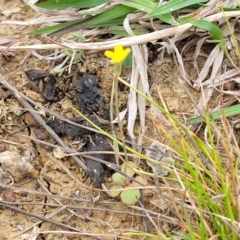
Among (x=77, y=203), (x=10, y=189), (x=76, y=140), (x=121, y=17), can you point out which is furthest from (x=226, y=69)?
(x=10, y=189)

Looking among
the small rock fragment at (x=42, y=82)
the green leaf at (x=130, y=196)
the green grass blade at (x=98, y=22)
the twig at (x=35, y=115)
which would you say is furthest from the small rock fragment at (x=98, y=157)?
the green grass blade at (x=98, y=22)

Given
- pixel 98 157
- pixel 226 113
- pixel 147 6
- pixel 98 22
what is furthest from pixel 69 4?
pixel 226 113

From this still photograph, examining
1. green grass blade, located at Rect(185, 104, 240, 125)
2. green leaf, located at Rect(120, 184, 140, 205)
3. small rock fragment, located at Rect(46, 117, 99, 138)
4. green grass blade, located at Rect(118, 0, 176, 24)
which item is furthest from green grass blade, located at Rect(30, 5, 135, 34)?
green leaf, located at Rect(120, 184, 140, 205)

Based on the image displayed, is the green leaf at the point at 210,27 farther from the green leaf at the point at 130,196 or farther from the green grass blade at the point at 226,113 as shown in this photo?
the green leaf at the point at 130,196

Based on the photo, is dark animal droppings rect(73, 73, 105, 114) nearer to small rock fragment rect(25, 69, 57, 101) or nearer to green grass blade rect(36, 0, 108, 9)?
small rock fragment rect(25, 69, 57, 101)

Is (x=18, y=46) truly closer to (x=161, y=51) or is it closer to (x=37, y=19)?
(x=37, y=19)

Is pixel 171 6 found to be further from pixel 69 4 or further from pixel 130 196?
pixel 130 196
